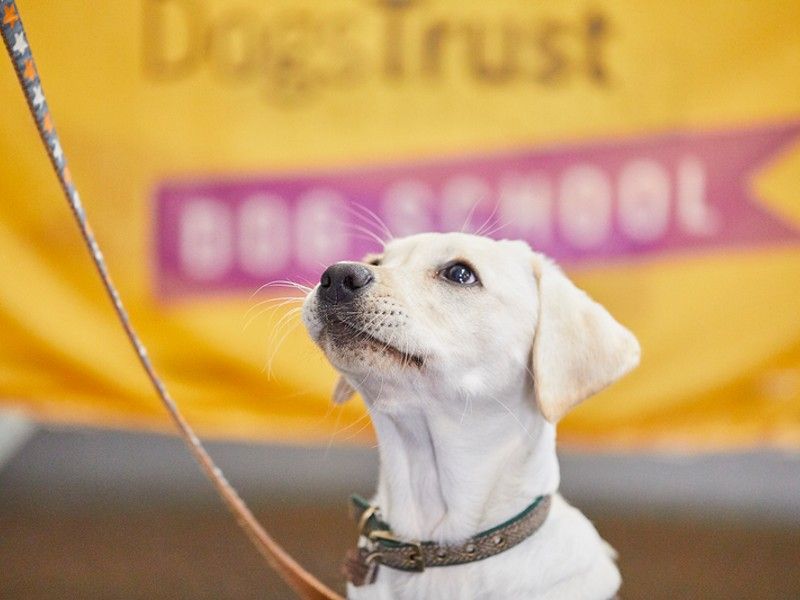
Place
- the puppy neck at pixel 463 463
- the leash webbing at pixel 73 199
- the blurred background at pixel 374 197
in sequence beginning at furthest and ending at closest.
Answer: the blurred background at pixel 374 197 → the puppy neck at pixel 463 463 → the leash webbing at pixel 73 199

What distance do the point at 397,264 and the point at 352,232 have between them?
1.53 metres

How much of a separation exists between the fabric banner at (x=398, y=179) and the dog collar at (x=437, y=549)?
1563 millimetres

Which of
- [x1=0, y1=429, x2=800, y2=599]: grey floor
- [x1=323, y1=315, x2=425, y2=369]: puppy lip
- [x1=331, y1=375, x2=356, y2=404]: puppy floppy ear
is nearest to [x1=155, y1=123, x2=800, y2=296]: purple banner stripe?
[x1=0, y1=429, x2=800, y2=599]: grey floor

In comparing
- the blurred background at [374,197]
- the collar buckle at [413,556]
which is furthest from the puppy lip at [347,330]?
the blurred background at [374,197]

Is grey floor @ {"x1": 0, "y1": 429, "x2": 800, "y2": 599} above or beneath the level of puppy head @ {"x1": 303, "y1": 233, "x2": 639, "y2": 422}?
beneath

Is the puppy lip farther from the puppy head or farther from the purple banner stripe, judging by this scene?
the purple banner stripe

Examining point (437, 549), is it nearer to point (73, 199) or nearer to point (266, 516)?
point (73, 199)

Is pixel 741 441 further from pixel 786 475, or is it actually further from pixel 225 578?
pixel 225 578

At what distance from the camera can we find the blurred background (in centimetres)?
269

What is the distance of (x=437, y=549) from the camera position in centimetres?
115

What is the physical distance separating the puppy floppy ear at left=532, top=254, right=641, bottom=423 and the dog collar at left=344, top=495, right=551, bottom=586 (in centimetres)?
13

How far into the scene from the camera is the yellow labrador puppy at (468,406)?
44.1 inches

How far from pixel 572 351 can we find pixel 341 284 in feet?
0.96

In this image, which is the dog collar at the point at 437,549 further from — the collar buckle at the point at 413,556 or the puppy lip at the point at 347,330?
the puppy lip at the point at 347,330
